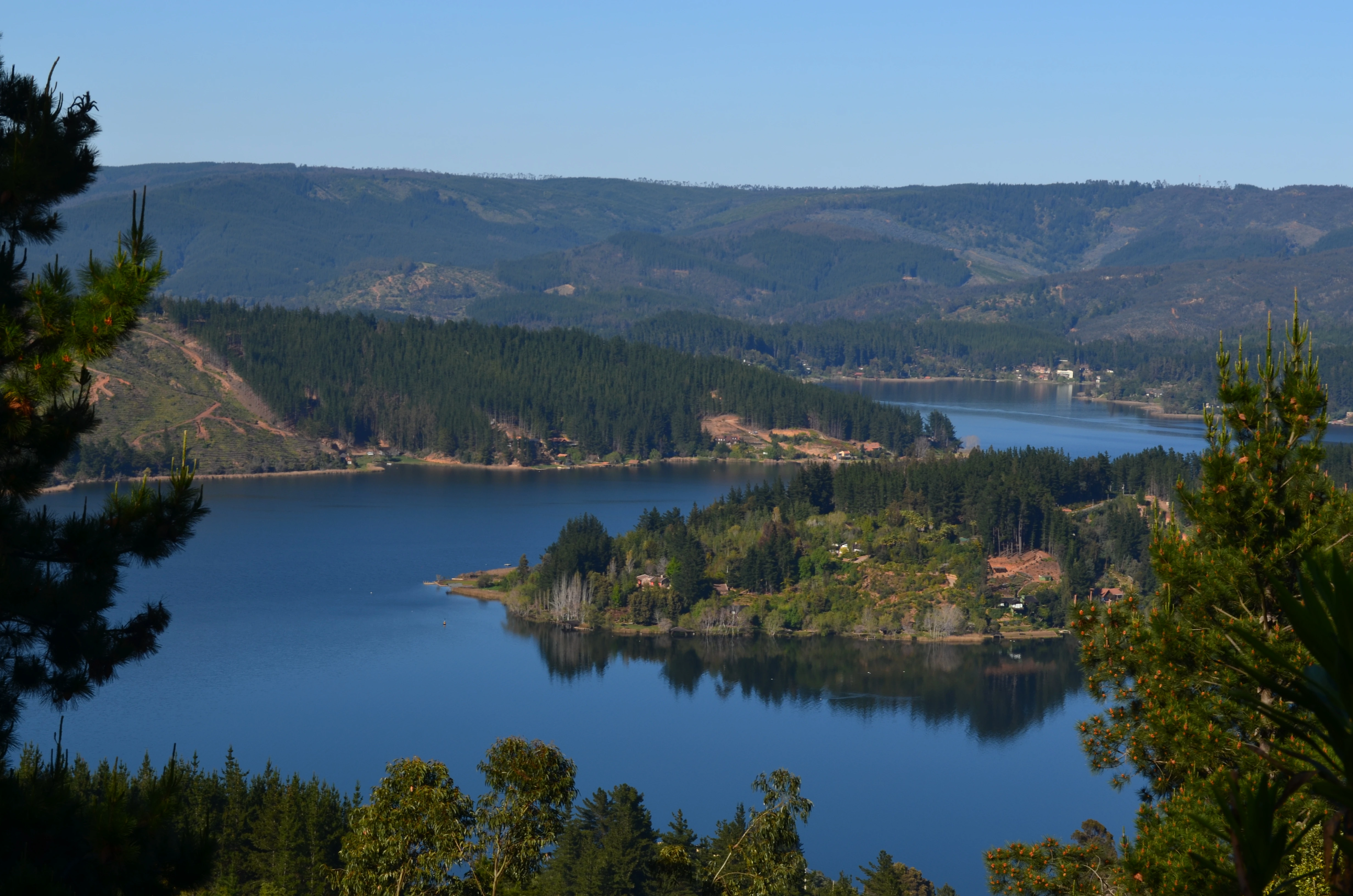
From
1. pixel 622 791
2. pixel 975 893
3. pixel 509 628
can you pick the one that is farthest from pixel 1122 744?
pixel 509 628

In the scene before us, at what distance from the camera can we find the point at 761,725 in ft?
182

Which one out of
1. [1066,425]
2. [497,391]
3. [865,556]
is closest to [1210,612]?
[865,556]

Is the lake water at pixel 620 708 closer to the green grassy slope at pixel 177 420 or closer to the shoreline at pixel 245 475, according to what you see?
the shoreline at pixel 245 475

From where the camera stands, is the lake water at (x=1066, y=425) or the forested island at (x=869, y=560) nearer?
the forested island at (x=869, y=560)

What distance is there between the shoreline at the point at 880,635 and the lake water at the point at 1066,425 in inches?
1599

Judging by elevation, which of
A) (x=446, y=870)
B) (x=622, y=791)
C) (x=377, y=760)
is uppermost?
(x=446, y=870)

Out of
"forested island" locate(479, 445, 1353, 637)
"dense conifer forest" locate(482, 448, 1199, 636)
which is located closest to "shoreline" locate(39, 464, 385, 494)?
"forested island" locate(479, 445, 1353, 637)

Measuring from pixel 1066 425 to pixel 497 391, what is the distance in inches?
2657

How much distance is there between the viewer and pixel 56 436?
31.4 ft

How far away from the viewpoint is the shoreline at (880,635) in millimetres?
68125

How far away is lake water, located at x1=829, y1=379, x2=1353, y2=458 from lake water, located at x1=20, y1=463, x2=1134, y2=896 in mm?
51448

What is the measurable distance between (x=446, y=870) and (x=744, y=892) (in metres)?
2.87

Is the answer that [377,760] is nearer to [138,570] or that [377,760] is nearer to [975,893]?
[975,893]

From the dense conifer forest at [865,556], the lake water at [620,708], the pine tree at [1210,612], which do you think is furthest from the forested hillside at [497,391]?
the pine tree at [1210,612]
